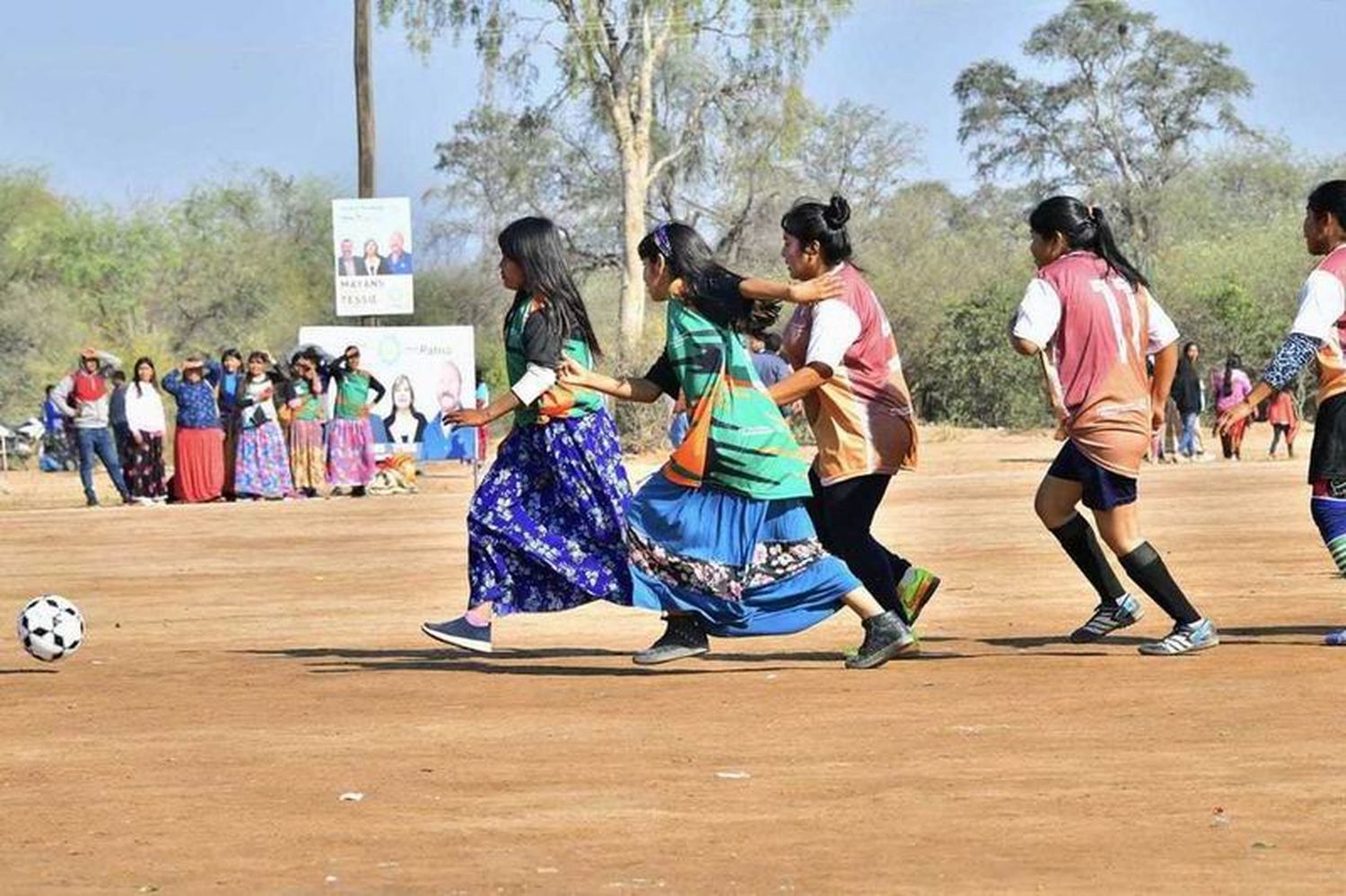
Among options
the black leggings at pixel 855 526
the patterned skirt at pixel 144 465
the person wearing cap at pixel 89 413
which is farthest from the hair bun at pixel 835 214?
the patterned skirt at pixel 144 465

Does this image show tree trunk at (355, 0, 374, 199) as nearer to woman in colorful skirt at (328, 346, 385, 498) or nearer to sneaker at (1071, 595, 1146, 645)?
woman in colorful skirt at (328, 346, 385, 498)

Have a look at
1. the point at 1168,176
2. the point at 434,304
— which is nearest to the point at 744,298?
the point at 434,304

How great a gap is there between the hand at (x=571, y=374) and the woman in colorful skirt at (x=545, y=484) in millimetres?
99

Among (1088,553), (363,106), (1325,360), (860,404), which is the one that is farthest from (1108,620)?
(363,106)

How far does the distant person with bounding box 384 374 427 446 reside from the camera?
35531 millimetres

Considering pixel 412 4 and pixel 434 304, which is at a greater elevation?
pixel 412 4

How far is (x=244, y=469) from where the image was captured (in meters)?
31.1

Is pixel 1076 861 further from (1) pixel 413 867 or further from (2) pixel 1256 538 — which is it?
(2) pixel 1256 538

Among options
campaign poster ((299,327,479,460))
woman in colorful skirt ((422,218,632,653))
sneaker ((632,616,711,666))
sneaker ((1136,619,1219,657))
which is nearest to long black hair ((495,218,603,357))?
woman in colorful skirt ((422,218,632,653))

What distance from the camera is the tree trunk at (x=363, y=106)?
41.7 m

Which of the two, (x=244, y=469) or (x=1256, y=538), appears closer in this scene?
(x=1256, y=538)

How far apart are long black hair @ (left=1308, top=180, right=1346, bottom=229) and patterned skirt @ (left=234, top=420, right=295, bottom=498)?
21.0 m

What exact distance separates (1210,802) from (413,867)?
219 cm

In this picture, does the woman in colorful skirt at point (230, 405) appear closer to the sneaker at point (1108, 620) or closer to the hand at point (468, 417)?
the sneaker at point (1108, 620)
